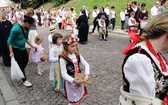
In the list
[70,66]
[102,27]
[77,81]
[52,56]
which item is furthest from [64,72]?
[102,27]

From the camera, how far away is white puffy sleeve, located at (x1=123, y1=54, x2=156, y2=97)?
1604mm

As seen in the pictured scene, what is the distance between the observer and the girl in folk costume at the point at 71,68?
348cm

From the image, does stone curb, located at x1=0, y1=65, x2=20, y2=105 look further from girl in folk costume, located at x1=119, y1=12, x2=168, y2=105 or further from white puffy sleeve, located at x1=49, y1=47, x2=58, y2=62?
girl in folk costume, located at x1=119, y1=12, x2=168, y2=105

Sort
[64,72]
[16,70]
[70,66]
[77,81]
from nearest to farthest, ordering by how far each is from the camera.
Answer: [77,81] < [64,72] < [70,66] < [16,70]

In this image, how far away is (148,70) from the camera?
63.5 inches

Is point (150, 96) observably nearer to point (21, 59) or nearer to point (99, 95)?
point (99, 95)

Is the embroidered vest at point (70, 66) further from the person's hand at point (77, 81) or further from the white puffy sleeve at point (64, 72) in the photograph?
the person's hand at point (77, 81)

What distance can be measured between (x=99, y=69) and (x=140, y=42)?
5.17 metres

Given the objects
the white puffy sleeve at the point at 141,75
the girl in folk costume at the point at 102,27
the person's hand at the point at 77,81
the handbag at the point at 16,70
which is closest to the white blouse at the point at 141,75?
the white puffy sleeve at the point at 141,75

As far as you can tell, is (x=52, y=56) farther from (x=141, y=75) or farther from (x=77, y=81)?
(x=141, y=75)

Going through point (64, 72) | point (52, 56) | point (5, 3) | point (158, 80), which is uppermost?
point (5, 3)

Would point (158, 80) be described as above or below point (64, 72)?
above

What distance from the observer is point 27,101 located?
4930 millimetres

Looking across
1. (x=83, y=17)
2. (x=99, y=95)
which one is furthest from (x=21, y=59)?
(x=83, y=17)
